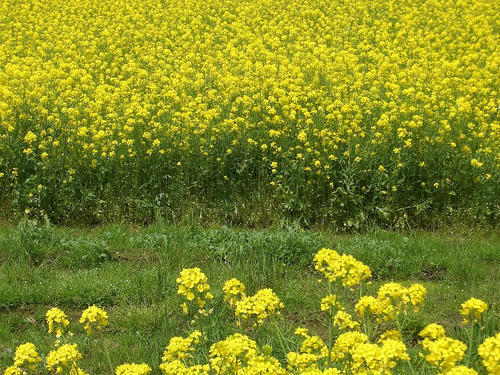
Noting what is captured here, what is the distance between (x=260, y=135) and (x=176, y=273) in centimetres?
245

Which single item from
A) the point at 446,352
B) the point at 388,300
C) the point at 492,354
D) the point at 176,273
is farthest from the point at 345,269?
the point at 176,273

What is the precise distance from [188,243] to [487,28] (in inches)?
338

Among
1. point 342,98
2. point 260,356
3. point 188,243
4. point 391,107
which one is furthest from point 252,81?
point 260,356

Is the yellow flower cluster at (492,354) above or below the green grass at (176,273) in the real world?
above

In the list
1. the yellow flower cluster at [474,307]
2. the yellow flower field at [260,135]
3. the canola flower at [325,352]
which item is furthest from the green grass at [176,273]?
the yellow flower cluster at [474,307]

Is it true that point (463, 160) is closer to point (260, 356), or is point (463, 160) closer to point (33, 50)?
point (260, 356)

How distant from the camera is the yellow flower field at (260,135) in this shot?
290 inches

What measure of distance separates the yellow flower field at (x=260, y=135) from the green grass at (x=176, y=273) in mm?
499

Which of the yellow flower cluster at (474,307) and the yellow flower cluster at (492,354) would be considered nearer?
the yellow flower cluster at (492,354)

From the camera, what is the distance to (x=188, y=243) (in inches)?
253

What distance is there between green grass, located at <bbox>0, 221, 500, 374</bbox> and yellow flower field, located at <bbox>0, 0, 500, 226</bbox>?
19.7 inches

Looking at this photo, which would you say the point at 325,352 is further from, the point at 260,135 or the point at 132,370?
the point at 260,135

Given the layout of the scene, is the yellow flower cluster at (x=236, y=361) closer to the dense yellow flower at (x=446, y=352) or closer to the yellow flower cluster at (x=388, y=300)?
the yellow flower cluster at (x=388, y=300)

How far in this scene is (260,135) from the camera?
26.1 ft
